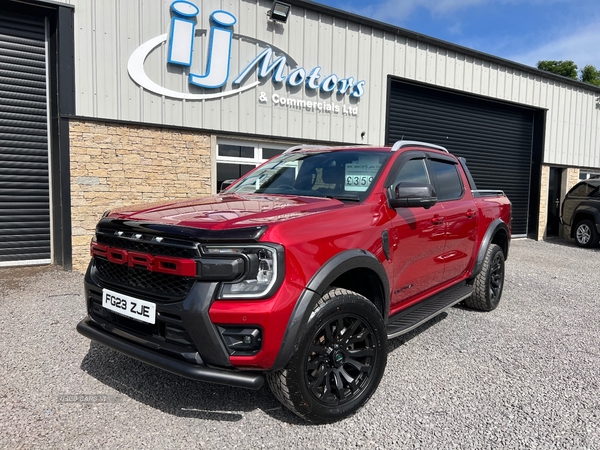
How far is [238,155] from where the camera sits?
8.27 metres

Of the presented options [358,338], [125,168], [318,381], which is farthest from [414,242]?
[125,168]

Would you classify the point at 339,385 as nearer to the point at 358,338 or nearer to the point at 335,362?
the point at 335,362

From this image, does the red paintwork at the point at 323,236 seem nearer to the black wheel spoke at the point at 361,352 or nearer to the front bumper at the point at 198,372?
the front bumper at the point at 198,372

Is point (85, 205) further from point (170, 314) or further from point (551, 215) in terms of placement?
point (551, 215)

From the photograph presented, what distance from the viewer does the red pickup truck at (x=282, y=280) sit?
85.4 inches

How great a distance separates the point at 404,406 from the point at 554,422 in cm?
91

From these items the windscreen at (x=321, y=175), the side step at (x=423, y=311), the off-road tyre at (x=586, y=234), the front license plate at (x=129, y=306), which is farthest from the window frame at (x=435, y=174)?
the off-road tyre at (x=586, y=234)

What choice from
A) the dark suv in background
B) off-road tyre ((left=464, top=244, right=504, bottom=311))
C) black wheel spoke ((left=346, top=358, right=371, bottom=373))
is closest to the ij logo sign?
off-road tyre ((left=464, top=244, right=504, bottom=311))

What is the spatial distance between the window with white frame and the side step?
500 cm

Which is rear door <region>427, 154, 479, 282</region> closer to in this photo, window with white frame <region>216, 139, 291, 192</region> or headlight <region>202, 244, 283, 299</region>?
headlight <region>202, 244, 283, 299</region>

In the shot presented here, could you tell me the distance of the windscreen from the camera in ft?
10.7

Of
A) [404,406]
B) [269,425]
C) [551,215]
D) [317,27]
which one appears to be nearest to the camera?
[269,425]

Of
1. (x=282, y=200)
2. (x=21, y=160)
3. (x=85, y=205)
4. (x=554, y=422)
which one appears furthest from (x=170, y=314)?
(x=21, y=160)

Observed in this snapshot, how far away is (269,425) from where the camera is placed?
256 centimetres
